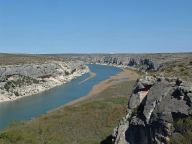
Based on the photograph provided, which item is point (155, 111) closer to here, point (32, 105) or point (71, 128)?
point (71, 128)

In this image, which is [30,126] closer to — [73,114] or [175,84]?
[73,114]

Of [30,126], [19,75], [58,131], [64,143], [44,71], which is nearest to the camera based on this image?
[64,143]

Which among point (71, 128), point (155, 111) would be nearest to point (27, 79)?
point (71, 128)

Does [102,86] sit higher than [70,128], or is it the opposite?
[70,128]

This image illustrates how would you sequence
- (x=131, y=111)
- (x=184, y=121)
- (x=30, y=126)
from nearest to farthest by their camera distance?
1. (x=184, y=121)
2. (x=131, y=111)
3. (x=30, y=126)

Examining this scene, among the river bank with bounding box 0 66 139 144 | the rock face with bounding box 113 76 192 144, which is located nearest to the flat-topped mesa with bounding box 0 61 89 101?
the river bank with bounding box 0 66 139 144

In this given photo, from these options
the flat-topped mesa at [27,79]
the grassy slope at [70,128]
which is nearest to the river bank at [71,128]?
the grassy slope at [70,128]

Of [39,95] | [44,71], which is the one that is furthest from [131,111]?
[44,71]
